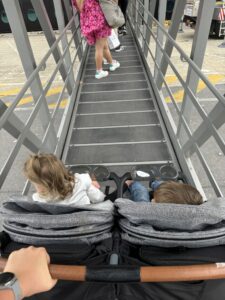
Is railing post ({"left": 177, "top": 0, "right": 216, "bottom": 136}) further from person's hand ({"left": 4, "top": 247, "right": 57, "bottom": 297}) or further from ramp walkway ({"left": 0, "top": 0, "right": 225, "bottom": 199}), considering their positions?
person's hand ({"left": 4, "top": 247, "right": 57, "bottom": 297})

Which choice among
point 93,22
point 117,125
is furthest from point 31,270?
point 93,22

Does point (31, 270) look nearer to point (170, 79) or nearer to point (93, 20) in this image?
point (93, 20)

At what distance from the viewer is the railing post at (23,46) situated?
8.62ft

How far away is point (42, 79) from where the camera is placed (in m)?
7.50

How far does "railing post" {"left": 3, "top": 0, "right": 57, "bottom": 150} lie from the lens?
2.63 m

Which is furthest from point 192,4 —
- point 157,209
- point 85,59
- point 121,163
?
point 157,209

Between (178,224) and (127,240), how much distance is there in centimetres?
27

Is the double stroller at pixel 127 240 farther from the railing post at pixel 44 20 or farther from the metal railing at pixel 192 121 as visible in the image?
the railing post at pixel 44 20

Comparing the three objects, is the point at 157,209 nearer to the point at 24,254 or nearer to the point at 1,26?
the point at 24,254

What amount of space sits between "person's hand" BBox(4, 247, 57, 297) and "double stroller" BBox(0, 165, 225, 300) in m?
0.17

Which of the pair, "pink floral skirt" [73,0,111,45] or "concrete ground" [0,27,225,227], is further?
"pink floral skirt" [73,0,111,45]

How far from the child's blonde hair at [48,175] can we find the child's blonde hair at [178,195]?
1.79ft

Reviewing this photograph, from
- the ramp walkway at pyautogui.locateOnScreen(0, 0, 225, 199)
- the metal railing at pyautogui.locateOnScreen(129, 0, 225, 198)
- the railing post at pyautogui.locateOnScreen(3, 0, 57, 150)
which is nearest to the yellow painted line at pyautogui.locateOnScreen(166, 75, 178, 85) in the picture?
the ramp walkway at pyautogui.locateOnScreen(0, 0, 225, 199)

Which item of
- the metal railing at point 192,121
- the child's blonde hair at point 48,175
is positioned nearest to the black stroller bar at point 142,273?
the child's blonde hair at point 48,175
